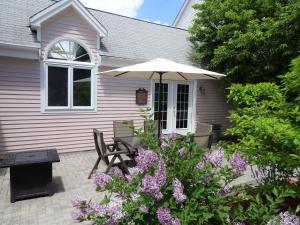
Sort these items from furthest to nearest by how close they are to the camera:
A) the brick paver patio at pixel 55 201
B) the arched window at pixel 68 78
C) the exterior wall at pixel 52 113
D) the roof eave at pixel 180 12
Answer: the roof eave at pixel 180 12, the arched window at pixel 68 78, the exterior wall at pixel 52 113, the brick paver patio at pixel 55 201

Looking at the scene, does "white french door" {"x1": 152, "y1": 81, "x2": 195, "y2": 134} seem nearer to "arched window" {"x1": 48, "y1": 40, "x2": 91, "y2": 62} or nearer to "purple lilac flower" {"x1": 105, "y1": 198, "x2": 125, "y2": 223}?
"arched window" {"x1": 48, "y1": 40, "x2": 91, "y2": 62}

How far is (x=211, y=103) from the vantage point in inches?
432

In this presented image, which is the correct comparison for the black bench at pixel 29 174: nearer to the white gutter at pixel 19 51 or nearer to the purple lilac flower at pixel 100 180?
the purple lilac flower at pixel 100 180

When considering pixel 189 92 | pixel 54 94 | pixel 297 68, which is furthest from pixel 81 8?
pixel 297 68

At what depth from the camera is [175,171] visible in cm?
210

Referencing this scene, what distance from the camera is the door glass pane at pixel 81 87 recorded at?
762cm

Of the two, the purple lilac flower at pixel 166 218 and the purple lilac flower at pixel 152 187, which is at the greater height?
the purple lilac flower at pixel 152 187

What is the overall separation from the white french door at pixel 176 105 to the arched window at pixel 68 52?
2836mm

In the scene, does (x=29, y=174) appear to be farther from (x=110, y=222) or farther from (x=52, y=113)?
(x=52, y=113)

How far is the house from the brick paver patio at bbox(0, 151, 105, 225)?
1411mm

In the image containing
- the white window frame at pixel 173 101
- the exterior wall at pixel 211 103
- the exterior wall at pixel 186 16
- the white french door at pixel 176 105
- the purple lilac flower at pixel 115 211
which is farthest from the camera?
the exterior wall at pixel 186 16

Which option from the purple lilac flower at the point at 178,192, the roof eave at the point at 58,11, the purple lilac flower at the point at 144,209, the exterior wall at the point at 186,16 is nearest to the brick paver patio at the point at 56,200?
the purple lilac flower at the point at 144,209

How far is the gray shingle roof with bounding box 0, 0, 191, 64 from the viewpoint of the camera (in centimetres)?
691

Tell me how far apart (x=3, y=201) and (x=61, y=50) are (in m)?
4.57
